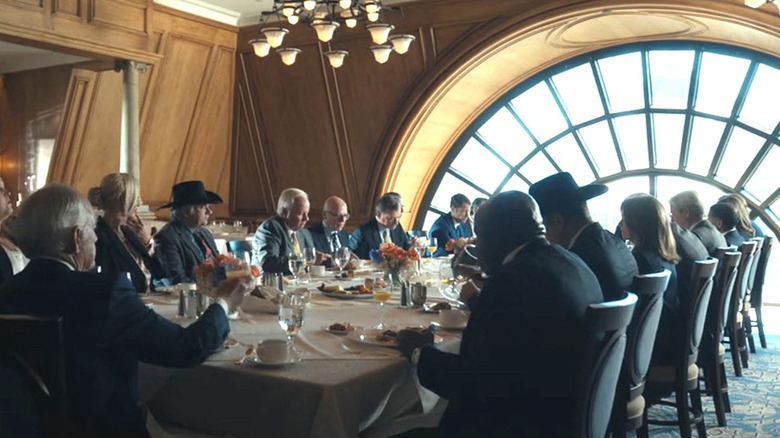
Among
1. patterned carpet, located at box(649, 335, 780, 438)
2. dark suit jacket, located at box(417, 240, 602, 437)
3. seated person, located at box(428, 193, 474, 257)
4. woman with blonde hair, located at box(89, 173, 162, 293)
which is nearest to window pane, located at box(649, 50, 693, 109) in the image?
seated person, located at box(428, 193, 474, 257)

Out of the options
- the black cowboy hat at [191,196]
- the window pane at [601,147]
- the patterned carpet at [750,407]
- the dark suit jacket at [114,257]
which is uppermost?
the window pane at [601,147]

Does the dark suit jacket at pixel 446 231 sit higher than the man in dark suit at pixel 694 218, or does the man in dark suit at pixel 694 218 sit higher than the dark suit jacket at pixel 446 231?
the man in dark suit at pixel 694 218

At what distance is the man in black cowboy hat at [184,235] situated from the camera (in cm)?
474

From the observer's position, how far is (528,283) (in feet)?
8.24

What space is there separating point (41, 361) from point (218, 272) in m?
0.98

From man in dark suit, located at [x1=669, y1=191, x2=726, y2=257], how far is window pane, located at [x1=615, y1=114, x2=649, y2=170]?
3.38 metres

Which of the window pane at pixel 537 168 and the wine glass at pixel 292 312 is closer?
the wine glass at pixel 292 312

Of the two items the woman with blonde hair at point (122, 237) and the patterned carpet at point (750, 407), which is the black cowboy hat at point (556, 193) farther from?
the woman with blonde hair at point (122, 237)

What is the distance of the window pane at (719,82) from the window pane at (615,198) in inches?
43.9

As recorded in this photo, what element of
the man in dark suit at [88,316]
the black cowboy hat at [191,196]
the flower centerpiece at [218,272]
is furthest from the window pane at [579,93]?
the man in dark suit at [88,316]

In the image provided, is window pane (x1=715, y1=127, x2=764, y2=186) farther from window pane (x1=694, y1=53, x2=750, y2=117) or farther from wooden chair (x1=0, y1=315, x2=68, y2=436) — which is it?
wooden chair (x1=0, y1=315, x2=68, y2=436)

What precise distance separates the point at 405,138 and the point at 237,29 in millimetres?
2652

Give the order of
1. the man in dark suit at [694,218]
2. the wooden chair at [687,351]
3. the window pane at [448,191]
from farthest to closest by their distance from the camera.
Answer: the window pane at [448,191] → the man in dark suit at [694,218] → the wooden chair at [687,351]

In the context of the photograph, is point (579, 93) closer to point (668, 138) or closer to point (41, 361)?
point (668, 138)
